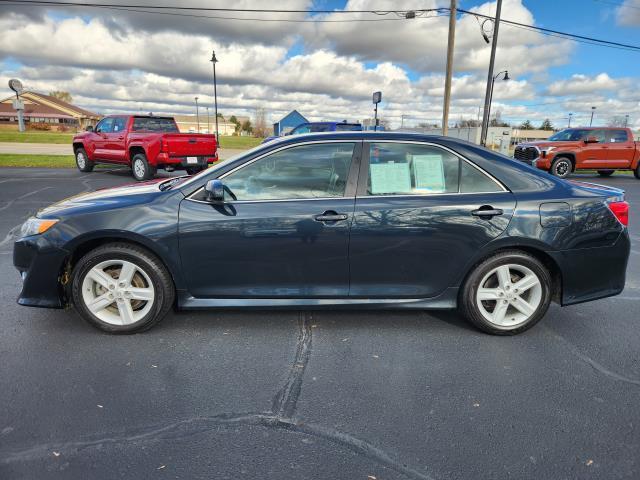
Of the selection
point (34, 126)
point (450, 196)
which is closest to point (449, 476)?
point (450, 196)

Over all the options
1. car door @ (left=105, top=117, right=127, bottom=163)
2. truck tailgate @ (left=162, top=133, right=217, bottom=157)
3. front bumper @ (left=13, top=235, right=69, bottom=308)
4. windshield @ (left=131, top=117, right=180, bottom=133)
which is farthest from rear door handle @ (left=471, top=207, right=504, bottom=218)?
car door @ (left=105, top=117, right=127, bottom=163)

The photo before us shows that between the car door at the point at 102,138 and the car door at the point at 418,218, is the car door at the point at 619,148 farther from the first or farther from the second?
the car door at the point at 102,138

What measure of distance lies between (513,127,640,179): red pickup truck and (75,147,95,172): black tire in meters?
14.8

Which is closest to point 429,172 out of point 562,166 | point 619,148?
point 562,166

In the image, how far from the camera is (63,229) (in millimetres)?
3092

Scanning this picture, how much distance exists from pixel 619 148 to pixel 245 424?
18.1 metres

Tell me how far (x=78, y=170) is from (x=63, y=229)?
13.3 meters

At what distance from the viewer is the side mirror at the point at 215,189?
9.78 feet

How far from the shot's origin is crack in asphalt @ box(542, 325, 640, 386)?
2.76 metres

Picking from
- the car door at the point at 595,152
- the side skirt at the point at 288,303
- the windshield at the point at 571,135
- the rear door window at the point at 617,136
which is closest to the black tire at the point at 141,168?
the side skirt at the point at 288,303

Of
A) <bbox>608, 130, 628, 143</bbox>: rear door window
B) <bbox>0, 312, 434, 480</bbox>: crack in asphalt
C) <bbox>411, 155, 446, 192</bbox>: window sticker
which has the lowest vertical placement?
<bbox>0, 312, 434, 480</bbox>: crack in asphalt

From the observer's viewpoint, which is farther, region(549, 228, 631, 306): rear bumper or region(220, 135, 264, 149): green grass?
region(220, 135, 264, 149): green grass

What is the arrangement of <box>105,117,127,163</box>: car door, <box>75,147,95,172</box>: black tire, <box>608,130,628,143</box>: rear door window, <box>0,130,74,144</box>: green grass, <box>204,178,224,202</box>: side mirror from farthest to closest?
<box>0,130,74,144</box>: green grass
<box>608,130,628,143</box>: rear door window
<box>75,147,95,172</box>: black tire
<box>105,117,127,163</box>: car door
<box>204,178,224,202</box>: side mirror

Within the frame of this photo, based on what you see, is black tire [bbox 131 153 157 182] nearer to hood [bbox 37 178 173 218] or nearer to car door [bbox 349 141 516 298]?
hood [bbox 37 178 173 218]
